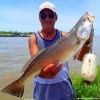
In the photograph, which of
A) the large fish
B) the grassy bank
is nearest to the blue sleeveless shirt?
the large fish

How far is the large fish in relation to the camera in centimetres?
360

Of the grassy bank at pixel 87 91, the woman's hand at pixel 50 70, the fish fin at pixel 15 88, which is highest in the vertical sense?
the woman's hand at pixel 50 70

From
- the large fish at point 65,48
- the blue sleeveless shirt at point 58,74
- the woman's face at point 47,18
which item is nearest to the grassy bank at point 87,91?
the blue sleeveless shirt at point 58,74

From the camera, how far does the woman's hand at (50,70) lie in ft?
12.0

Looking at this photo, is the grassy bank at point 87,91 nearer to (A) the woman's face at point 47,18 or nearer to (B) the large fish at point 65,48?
(A) the woman's face at point 47,18

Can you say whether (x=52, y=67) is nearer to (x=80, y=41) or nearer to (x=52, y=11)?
(x=80, y=41)

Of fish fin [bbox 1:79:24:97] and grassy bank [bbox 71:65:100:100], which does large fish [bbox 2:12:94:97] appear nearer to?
fish fin [bbox 1:79:24:97]

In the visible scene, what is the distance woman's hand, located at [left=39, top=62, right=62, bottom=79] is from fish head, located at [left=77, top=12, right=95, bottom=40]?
1.22 feet

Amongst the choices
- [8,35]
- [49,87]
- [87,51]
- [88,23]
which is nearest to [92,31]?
[88,23]

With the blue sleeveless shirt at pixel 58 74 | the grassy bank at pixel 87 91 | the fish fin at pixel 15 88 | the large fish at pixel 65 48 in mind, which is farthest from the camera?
the grassy bank at pixel 87 91

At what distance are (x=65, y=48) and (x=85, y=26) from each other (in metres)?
0.29

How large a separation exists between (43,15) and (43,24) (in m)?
0.10

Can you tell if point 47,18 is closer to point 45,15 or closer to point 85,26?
point 45,15

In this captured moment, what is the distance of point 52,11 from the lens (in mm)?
3990
